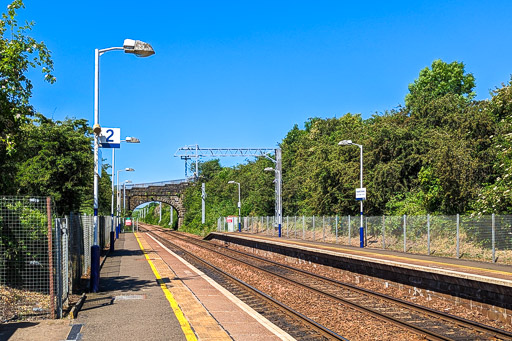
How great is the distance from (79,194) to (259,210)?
42.6 m

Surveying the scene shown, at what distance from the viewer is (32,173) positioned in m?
22.4

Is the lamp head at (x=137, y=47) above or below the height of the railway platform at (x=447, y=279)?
above

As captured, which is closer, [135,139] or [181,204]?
[135,139]

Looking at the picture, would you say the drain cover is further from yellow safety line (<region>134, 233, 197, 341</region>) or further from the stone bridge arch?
the stone bridge arch

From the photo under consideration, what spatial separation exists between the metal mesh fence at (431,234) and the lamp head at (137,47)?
1559 centimetres

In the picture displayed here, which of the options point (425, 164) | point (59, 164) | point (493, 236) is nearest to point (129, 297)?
point (59, 164)

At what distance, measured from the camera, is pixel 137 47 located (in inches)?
573

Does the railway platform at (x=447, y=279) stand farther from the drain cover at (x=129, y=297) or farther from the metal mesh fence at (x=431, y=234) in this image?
the drain cover at (x=129, y=297)

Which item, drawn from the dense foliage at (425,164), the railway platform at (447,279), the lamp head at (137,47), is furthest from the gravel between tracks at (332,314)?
the dense foliage at (425,164)

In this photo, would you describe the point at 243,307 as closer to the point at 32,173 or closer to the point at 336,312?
the point at 336,312

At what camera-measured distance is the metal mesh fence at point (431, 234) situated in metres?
21.8

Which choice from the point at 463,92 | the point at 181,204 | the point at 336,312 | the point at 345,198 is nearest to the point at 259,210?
the point at 345,198

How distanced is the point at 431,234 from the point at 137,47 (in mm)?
17938

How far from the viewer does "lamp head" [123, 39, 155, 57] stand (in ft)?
47.3
